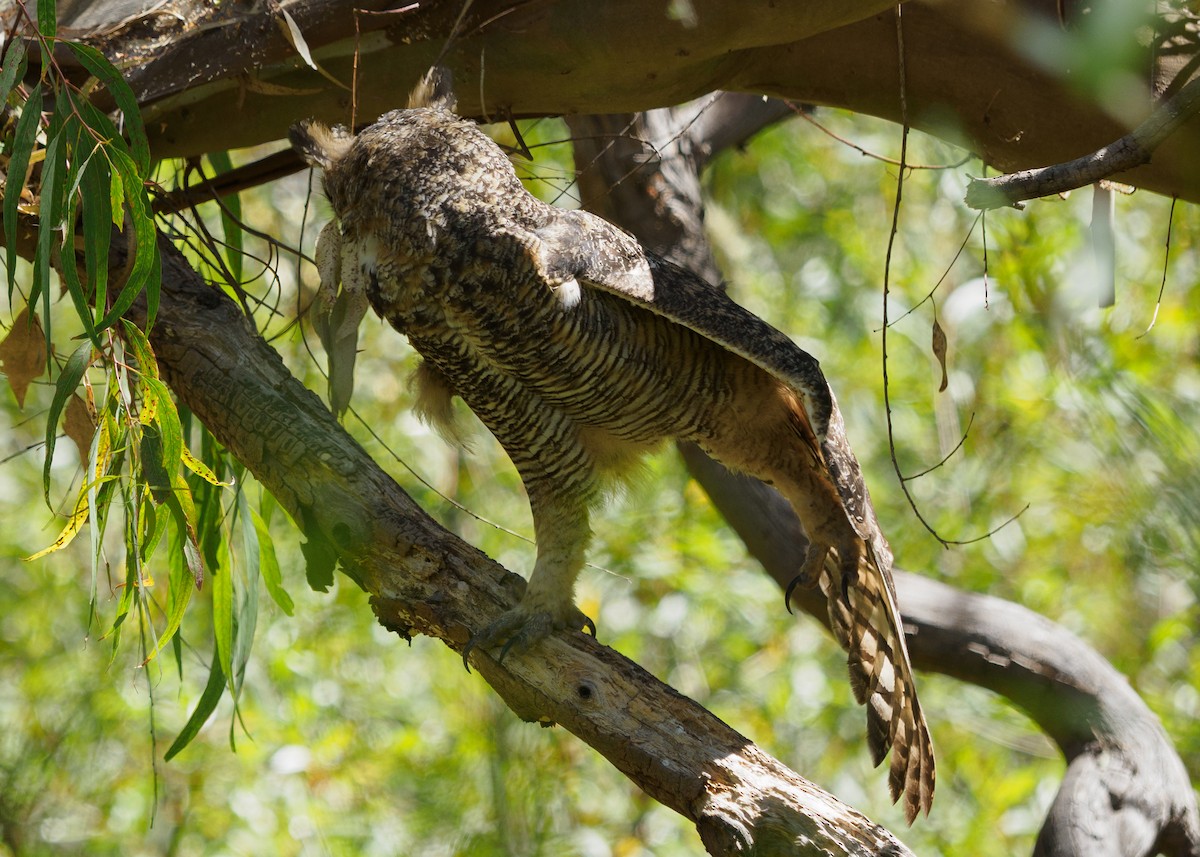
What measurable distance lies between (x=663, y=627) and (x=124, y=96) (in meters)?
4.01

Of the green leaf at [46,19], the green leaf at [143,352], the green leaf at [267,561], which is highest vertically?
the green leaf at [46,19]

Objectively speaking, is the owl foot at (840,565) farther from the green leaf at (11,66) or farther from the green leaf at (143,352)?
the green leaf at (11,66)

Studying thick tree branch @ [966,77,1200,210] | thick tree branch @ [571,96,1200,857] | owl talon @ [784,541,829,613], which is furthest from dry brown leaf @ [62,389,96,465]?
thick tree branch @ [966,77,1200,210]

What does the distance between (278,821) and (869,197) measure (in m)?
4.46

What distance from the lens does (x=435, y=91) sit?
76.2 inches

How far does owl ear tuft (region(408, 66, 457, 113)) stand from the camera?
192cm

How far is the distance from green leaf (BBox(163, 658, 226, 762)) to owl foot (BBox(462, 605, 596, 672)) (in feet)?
1.78

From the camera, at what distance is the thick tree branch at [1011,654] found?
231cm

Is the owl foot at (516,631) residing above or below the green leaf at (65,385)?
above

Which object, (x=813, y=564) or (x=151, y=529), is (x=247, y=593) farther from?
(x=813, y=564)

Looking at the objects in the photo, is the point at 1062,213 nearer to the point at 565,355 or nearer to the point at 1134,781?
the point at 1134,781

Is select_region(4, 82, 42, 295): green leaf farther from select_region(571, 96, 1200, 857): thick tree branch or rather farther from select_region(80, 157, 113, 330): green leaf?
select_region(571, 96, 1200, 857): thick tree branch

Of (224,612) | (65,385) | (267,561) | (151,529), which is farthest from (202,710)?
(65,385)

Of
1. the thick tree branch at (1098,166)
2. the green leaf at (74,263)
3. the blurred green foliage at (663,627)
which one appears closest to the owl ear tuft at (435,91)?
the green leaf at (74,263)
